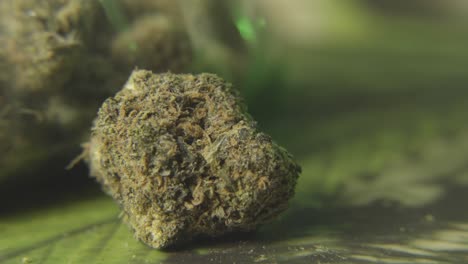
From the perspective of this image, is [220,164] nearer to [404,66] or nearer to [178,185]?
[178,185]

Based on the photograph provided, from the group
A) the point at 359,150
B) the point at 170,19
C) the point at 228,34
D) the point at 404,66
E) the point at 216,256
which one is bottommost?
the point at 216,256

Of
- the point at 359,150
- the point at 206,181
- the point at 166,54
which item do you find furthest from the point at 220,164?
the point at 359,150

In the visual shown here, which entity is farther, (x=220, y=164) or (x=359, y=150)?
(x=359, y=150)

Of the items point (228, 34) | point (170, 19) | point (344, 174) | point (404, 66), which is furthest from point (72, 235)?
point (404, 66)

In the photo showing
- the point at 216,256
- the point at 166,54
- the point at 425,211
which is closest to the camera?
the point at 216,256

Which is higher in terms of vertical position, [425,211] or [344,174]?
[344,174]

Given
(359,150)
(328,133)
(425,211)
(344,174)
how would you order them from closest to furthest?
1. (425,211)
2. (344,174)
3. (359,150)
4. (328,133)

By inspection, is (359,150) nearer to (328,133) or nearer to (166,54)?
(328,133)
